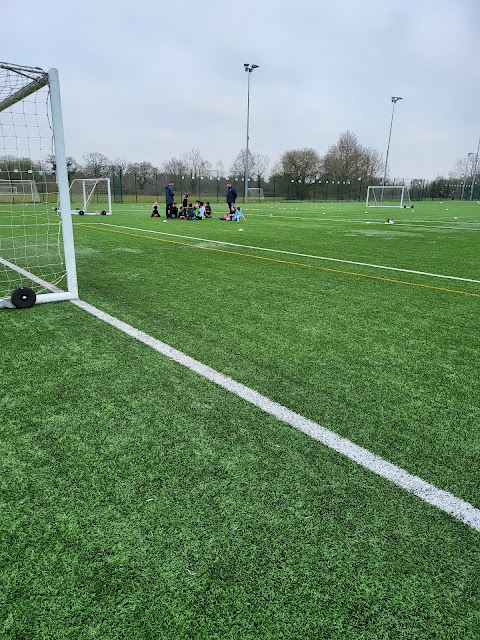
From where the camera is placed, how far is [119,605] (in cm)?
159

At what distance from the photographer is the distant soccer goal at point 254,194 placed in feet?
185

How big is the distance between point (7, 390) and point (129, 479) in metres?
1.45

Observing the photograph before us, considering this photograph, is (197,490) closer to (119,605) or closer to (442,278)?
(119,605)

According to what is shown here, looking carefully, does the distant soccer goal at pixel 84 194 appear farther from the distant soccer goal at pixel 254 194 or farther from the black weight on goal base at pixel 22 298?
the distant soccer goal at pixel 254 194

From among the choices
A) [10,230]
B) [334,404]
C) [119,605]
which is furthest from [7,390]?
[10,230]

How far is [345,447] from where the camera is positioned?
2545 millimetres

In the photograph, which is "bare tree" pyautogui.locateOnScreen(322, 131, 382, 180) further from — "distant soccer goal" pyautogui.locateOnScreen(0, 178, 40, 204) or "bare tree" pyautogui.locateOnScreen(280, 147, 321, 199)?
"distant soccer goal" pyautogui.locateOnScreen(0, 178, 40, 204)

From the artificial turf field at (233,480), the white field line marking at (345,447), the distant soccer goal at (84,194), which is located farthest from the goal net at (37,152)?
the distant soccer goal at (84,194)

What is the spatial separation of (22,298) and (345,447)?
4284mm

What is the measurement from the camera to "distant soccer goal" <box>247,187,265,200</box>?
56309 mm

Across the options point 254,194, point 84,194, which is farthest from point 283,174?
point 84,194

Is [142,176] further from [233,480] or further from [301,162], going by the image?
[233,480]

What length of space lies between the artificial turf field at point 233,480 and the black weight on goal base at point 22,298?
0.65 ft

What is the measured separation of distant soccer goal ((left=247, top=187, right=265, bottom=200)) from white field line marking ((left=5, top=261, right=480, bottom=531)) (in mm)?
54504
